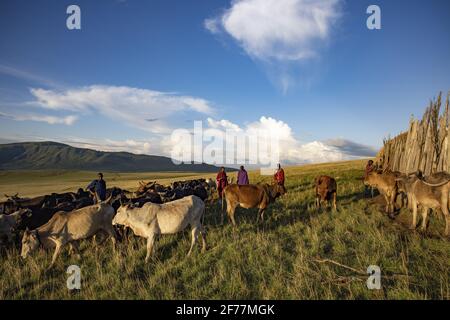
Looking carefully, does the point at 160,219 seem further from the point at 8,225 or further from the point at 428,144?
the point at 428,144

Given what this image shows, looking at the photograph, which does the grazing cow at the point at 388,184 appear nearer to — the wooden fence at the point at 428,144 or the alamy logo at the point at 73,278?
the wooden fence at the point at 428,144

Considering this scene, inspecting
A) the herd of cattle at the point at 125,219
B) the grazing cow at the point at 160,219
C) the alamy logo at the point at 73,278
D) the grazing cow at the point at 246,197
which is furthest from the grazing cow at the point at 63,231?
the grazing cow at the point at 246,197

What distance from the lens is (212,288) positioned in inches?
227

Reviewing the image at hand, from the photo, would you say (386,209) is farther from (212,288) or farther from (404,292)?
(212,288)

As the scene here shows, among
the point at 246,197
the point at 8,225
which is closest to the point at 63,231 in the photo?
the point at 8,225

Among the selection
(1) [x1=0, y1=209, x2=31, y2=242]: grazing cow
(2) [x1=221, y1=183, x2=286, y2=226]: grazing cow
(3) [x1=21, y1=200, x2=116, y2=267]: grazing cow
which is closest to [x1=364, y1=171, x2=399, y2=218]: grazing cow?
(2) [x1=221, y1=183, x2=286, y2=226]: grazing cow

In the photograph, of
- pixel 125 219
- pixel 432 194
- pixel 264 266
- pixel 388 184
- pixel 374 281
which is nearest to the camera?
pixel 374 281

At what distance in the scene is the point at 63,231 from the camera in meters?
8.05

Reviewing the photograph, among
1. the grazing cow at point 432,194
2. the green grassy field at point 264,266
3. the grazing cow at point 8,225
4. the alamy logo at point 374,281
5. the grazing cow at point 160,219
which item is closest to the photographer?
the alamy logo at point 374,281

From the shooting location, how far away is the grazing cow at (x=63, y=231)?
308 inches

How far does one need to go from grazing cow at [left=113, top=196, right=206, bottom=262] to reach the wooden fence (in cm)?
949

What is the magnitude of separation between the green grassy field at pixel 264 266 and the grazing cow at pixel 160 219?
0.59 m

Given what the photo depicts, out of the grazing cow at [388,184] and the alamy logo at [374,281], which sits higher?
the grazing cow at [388,184]

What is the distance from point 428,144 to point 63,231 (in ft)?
45.4
